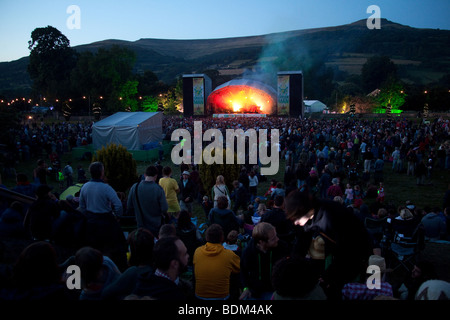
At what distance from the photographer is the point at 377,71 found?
72.2 m

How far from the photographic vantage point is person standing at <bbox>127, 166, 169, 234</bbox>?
163 inches

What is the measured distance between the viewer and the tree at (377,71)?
7194 cm

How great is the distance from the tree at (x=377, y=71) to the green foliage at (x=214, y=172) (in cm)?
7272

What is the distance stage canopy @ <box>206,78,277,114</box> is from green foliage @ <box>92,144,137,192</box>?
37928 mm

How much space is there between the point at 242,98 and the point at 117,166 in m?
43.0

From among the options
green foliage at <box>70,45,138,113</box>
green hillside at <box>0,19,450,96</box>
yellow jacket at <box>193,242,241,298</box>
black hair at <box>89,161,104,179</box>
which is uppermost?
green hillside at <box>0,19,450,96</box>

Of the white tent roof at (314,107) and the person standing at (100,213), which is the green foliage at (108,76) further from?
the person standing at (100,213)

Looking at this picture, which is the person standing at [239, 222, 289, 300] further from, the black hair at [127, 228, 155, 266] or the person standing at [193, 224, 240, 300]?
the black hair at [127, 228, 155, 266]

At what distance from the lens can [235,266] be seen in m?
2.76

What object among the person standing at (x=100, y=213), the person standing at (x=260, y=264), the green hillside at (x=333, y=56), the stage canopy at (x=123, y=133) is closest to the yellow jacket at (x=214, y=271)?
the person standing at (x=260, y=264)

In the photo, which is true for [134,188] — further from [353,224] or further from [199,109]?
[199,109]

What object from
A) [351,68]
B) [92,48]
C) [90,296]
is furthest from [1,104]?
[92,48]

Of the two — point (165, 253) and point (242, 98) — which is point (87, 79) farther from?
point (165, 253)

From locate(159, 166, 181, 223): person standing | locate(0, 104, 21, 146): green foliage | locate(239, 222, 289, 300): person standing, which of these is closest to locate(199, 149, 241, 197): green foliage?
locate(159, 166, 181, 223): person standing
